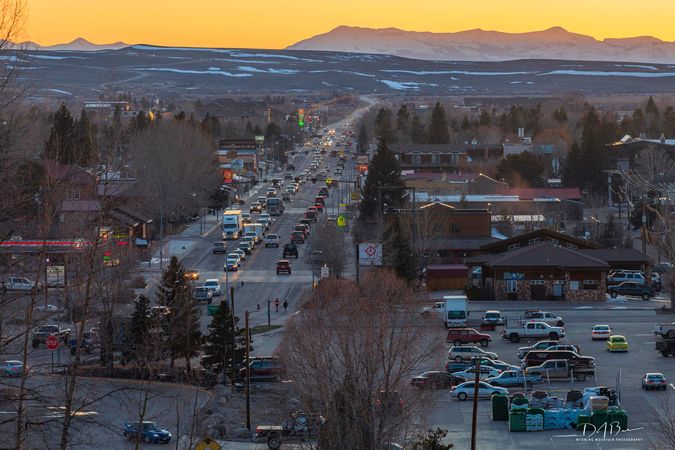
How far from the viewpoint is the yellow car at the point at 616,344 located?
20.0 meters

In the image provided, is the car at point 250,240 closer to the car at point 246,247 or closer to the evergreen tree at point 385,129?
the car at point 246,247

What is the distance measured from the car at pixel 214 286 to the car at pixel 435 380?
998 centimetres

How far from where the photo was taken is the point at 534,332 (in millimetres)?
21234

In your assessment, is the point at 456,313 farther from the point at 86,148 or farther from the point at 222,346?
the point at 86,148

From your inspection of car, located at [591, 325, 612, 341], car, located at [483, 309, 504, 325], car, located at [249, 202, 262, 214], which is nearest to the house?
car, located at [483, 309, 504, 325]

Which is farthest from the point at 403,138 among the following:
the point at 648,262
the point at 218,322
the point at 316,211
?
the point at 218,322

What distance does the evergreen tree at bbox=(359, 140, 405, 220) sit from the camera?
36.2m

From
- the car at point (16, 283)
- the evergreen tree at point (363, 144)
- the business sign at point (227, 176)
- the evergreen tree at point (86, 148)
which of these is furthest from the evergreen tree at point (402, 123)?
the car at point (16, 283)

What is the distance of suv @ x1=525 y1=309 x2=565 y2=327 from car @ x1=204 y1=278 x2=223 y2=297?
23.8 feet

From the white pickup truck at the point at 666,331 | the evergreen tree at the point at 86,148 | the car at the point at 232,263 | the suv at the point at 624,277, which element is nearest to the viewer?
the evergreen tree at the point at 86,148

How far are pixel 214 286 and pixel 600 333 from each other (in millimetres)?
9026

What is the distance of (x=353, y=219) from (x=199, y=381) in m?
22.9

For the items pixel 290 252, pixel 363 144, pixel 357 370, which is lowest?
pixel 363 144

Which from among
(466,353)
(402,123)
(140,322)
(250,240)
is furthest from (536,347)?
(402,123)
